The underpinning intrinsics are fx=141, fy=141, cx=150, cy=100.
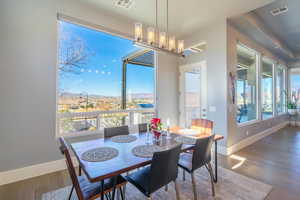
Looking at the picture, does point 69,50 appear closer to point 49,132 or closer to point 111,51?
point 111,51

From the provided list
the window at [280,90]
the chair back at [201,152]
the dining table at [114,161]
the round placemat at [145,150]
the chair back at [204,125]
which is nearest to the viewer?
the dining table at [114,161]

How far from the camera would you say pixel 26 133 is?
2.41m

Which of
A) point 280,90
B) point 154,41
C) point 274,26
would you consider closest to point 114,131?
point 154,41

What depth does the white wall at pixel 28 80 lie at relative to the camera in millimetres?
2277

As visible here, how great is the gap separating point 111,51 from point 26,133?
237cm

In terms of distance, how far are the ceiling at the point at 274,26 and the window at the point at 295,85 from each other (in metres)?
2.18

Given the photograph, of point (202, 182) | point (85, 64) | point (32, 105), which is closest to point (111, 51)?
point (85, 64)

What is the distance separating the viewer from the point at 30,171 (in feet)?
7.92

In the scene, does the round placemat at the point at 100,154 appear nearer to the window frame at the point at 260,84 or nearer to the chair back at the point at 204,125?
the chair back at the point at 204,125

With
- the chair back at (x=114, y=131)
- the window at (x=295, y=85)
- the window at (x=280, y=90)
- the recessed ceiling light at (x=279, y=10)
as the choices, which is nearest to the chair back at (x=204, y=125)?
the chair back at (x=114, y=131)

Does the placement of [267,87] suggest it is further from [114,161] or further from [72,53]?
[72,53]

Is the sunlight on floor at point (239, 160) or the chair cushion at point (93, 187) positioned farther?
the sunlight on floor at point (239, 160)

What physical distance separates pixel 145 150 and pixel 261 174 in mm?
2342

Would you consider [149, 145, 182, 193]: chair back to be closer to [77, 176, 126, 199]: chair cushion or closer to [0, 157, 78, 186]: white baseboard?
[77, 176, 126, 199]: chair cushion
